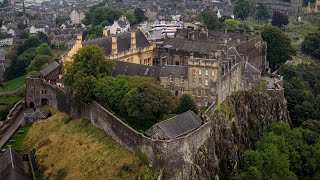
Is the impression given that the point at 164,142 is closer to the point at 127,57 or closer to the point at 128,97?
the point at 128,97

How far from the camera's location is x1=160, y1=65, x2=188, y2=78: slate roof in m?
69.6

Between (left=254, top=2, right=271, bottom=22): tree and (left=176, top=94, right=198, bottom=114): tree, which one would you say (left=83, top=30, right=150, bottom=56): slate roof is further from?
(left=254, top=2, right=271, bottom=22): tree

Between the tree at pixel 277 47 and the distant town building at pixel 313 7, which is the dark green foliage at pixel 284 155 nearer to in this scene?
the tree at pixel 277 47

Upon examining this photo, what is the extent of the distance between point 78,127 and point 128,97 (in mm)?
10392

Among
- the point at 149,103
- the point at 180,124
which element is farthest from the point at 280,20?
the point at 180,124

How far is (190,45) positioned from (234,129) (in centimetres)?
2111

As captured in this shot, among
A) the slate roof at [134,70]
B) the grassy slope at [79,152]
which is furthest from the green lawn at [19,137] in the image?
the slate roof at [134,70]

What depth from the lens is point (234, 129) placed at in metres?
69.4

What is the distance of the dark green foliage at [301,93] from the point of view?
82625 mm

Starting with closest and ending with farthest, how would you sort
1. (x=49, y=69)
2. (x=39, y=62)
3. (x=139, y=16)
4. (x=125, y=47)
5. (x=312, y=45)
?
(x=49, y=69)
(x=125, y=47)
(x=39, y=62)
(x=312, y=45)
(x=139, y=16)

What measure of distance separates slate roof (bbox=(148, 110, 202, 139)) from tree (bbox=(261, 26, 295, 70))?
143 ft

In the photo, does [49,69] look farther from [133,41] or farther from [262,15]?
[262,15]

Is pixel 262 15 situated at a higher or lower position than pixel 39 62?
higher

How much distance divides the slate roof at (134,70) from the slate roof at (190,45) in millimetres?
12384
